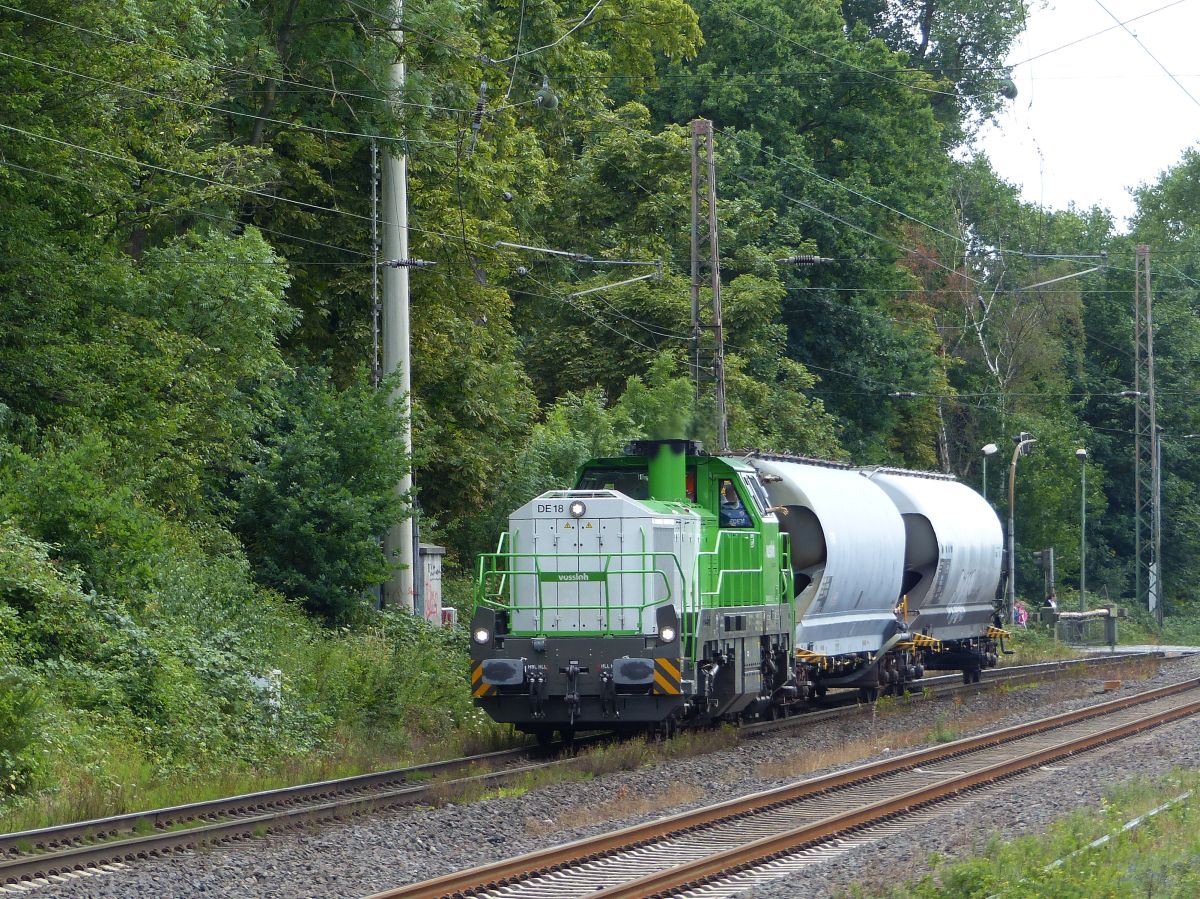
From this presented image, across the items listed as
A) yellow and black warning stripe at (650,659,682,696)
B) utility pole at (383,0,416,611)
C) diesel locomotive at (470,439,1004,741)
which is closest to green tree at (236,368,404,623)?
utility pole at (383,0,416,611)

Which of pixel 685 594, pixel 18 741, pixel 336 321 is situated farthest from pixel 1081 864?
pixel 336 321

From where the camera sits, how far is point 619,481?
60.1ft

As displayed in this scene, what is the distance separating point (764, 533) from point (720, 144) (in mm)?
28816

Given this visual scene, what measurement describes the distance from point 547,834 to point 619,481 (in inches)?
270

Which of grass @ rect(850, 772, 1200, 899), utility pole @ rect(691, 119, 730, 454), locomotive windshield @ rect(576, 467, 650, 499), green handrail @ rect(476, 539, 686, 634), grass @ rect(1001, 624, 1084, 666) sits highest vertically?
utility pole @ rect(691, 119, 730, 454)

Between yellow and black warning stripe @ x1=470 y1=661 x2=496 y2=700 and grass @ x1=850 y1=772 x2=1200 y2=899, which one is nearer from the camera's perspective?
grass @ x1=850 y1=772 x2=1200 y2=899

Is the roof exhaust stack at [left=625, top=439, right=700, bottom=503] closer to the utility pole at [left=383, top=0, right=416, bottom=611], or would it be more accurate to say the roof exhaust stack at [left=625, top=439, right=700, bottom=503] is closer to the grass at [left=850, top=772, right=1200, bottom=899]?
the utility pole at [left=383, top=0, right=416, bottom=611]

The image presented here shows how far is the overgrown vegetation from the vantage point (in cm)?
1672

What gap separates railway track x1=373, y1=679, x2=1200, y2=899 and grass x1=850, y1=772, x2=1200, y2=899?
1.23m

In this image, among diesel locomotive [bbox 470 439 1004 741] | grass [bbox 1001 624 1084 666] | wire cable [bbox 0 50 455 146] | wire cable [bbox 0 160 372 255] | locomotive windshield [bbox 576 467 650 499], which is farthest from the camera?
grass [bbox 1001 624 1084 666]

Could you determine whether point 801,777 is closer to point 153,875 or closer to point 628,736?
point 628,736

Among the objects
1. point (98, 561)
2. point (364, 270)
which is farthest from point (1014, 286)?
point (98, 561)

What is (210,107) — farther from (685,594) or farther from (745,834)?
(745,834)

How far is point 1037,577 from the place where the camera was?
57.7 metres
